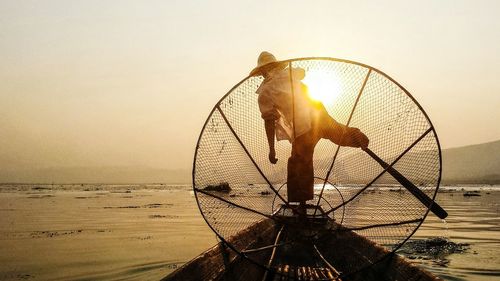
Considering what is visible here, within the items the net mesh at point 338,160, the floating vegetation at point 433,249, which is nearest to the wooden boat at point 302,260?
the net mesh at point 338,160

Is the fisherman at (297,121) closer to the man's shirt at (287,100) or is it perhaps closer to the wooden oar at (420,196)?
the man's shirt at (287,100)

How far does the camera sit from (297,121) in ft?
11.8

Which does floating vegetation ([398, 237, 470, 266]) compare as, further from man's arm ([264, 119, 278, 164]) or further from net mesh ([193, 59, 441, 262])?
man's arm ([264, 119, 278, 164])

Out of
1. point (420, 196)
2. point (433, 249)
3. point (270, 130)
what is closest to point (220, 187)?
point (270, 130)

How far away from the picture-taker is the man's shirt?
3596 millimetres

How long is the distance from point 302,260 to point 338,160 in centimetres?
114

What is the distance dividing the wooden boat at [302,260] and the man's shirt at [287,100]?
3.17ft

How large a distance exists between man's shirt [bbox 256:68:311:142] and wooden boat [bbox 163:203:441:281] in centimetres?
97

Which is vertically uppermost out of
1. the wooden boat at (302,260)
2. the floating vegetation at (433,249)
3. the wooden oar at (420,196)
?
the wooden oar at (420,196)

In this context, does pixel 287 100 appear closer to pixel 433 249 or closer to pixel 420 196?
pixel 420 196

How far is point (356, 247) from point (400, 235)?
2.95 feet

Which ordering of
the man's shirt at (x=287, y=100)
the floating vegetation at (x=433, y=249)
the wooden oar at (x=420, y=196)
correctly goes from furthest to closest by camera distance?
the floating vegetation at (x=433, y=249), the man's shirt at (x=287, y=100), the wooden oar at (x=420, y=196)

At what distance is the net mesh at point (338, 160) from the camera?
11.1 ft

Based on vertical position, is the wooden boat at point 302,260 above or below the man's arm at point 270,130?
below
